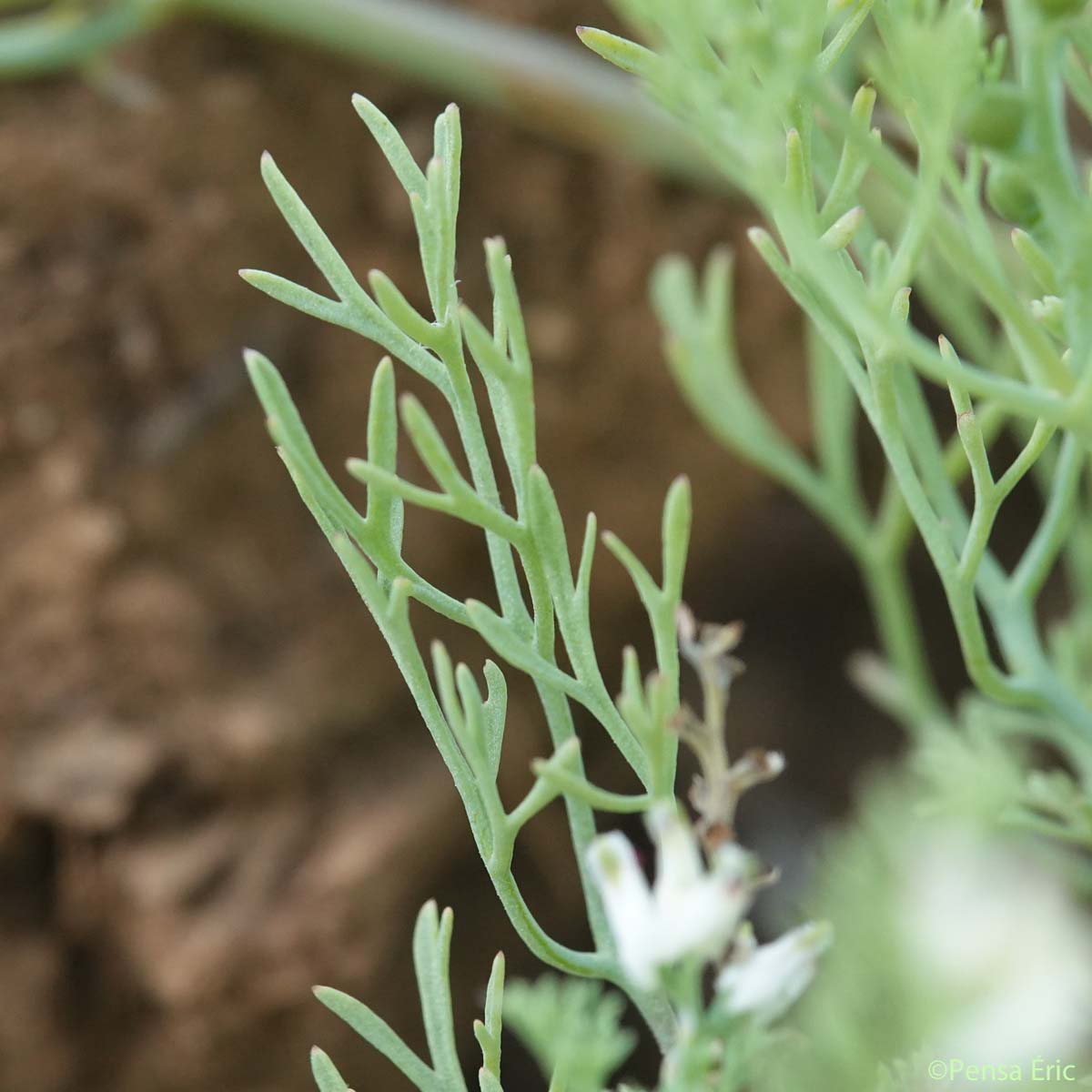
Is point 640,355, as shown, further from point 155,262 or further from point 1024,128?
point 1024,128

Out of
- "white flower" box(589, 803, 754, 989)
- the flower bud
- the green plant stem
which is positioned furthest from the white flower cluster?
the green plant stem

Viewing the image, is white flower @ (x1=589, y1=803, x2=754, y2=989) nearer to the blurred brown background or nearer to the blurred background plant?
the blurred background plant

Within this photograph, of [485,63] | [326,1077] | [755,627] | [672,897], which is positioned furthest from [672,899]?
[755,627]

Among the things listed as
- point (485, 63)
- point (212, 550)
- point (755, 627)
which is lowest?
point (755, 627)

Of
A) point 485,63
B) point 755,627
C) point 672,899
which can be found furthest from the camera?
point 755,627

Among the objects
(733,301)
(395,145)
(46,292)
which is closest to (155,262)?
(46,292)

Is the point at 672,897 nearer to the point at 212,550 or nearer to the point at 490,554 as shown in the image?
the point at 490,554

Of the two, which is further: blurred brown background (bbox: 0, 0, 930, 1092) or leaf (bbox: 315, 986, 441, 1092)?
blurred brown background (bbox: 0, 0, 930, 1092)
